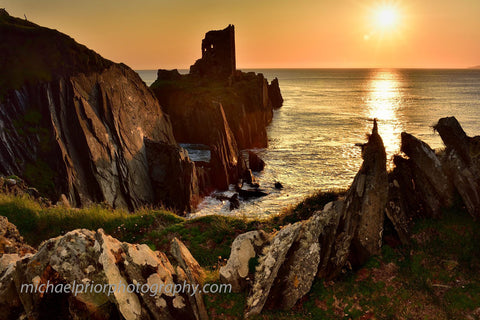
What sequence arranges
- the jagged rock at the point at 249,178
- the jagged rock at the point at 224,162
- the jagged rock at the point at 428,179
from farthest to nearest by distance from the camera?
1. the jagged rock at the point at 249,178
2. the jagged rock at the point at 224,162
3. the jagged rock at the point at 428,179

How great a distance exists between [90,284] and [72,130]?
2313 cm

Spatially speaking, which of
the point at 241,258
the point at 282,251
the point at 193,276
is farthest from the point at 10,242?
the point at 282,251

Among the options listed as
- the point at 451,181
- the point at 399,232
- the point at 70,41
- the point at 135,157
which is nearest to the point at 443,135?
A: the point at 451,181

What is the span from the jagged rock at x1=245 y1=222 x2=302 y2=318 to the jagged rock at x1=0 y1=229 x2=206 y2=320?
5.58 ft

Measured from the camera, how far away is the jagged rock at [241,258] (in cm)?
823

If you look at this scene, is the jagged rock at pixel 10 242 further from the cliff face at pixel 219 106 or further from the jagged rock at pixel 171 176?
the cliff face at pixel 219 106

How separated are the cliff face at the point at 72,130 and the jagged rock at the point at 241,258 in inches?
731

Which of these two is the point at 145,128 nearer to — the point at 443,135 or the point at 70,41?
the point at 70,41

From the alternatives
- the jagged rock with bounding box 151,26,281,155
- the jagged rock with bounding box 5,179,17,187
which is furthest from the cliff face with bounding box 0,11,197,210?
the jagged rock with bounding box 151,26,281,155

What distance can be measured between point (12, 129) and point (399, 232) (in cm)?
2946

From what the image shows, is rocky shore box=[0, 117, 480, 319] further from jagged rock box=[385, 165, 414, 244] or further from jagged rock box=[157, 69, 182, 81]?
jagged rock box=[157, 69, 182, 81]

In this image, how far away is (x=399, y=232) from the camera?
30.6ft

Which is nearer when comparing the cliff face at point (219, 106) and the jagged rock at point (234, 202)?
the jagged rock at point (234, 202)

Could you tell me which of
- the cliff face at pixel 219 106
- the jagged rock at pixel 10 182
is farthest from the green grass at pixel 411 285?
the cliff face at pixel 219 106
